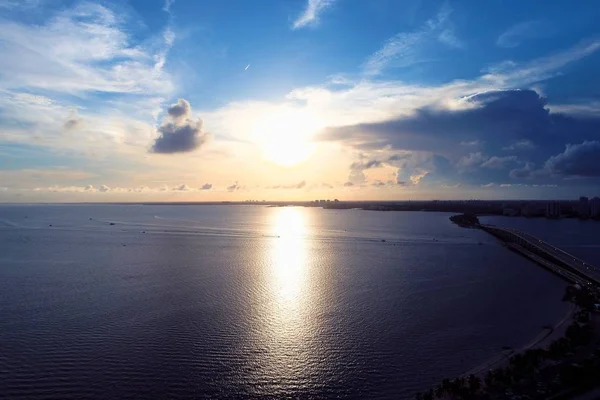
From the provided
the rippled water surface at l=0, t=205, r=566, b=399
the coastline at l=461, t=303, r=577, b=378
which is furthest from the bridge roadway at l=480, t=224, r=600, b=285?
the coastline at l=461, t=303, r=577, b=378

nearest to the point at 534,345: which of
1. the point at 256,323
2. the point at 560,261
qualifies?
the point at 256,323

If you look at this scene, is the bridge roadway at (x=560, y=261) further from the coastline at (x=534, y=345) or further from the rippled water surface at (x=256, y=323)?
the coastline at (x=534, y=345)

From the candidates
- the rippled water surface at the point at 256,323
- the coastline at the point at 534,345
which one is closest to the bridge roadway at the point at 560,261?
the rippled water surface at the point at 256,323

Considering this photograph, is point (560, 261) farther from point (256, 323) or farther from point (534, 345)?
point (256, 323)

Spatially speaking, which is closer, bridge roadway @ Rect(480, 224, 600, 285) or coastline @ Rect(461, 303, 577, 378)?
coastline @ Rect(461, 303, 577, 378)

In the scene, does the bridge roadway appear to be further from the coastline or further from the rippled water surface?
the coastline

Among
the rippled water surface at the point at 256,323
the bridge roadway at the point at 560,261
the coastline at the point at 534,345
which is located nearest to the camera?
the rippled water surface at the point at 256,323

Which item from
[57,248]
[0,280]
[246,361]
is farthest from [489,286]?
[57,248]
